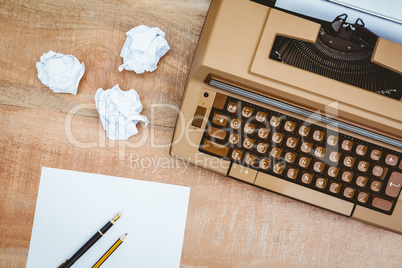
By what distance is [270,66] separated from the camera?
530 mm

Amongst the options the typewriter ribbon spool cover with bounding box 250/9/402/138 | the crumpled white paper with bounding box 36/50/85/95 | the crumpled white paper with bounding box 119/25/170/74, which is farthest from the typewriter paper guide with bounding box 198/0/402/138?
the crumpled white paper with bounding box 36/50/85/95

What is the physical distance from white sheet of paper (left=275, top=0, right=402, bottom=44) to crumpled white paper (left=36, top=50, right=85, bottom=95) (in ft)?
1.38

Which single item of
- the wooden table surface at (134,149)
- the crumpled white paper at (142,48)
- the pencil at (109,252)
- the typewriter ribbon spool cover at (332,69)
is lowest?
the pencil at (109,252)

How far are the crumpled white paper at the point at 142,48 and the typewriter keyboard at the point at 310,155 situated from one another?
0.58 feet

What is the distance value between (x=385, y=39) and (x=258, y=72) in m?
0.23

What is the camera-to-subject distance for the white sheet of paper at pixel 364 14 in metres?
0.53

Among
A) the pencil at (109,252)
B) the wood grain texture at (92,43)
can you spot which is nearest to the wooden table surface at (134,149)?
the wood grain texture at (92,43)

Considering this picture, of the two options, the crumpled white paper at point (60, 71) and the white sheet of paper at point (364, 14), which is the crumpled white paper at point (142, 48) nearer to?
the crumpled white paper at point (60, 71)

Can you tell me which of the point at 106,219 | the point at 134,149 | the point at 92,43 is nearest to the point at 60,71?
the point at 92,43

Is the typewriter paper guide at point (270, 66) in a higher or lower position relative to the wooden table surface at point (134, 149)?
higher

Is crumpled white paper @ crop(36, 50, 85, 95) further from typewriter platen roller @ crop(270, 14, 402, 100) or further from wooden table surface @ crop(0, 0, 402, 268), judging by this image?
typewriter platen roller @ crop(270, 14, 402, 100)

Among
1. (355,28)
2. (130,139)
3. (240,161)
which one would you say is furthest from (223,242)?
(355,28)

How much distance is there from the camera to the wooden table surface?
668 mm

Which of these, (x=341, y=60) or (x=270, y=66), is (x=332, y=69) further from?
(x=270, y=66)
